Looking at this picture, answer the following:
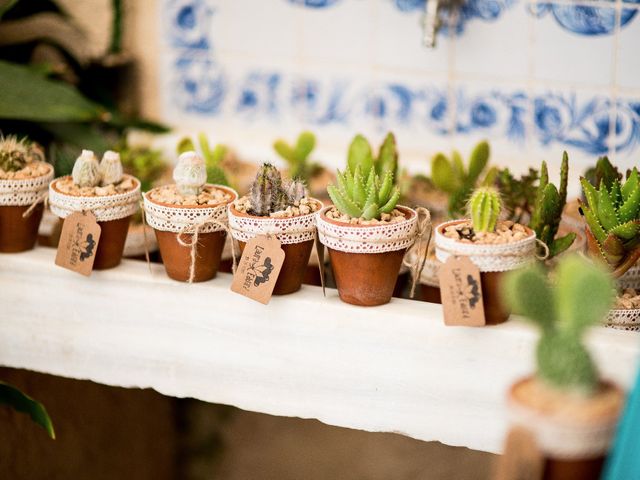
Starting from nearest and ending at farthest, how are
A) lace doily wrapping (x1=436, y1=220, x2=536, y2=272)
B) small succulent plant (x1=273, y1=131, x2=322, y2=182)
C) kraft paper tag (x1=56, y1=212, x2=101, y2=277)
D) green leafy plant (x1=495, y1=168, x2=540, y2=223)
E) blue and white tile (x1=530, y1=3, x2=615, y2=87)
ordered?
lace doily wrapping (x1=436, y1=220, x2=536, y2=272) → kraft paper tag (x1=56, y1=212, x2=101, y2=277) → green leafy plant (x1=495, y1=168, x2=540, y2=223) → small succulent plant (x1=273, y1=131, x2=322, y2=182) → blue and white tile (x1=530, y1=3, x2=615, y2=87)

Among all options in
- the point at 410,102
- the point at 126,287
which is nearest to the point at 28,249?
the point at 126,287

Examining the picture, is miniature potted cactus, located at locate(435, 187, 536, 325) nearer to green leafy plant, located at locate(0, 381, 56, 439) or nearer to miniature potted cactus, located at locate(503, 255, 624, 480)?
miniature potted cactus, located at locate(503, 255, 624, 480)

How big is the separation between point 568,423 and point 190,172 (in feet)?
2.55

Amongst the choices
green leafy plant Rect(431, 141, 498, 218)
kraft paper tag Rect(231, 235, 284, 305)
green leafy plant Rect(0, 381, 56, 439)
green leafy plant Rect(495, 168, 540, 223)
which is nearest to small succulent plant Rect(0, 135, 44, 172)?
green leafy plant Rect(0, 381, 56, 439)

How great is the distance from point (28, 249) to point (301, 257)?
0.55 m

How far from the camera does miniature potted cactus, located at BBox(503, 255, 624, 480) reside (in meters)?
0.79

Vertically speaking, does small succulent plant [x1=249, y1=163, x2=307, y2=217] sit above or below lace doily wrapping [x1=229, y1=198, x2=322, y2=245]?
above

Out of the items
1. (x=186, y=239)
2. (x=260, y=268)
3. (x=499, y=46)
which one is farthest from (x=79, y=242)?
(x=499, y=46)

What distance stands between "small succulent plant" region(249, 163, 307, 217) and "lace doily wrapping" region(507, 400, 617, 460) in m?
0.60

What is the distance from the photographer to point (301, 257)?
1331 millimetres

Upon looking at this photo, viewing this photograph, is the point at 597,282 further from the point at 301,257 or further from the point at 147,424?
the point at 147,424

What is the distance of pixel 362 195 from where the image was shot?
1258mm

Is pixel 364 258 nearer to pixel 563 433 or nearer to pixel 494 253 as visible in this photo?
pixel 494 253

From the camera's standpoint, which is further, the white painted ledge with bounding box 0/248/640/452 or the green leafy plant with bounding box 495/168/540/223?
the green leafy plant with bounding box 495/168/540/223
